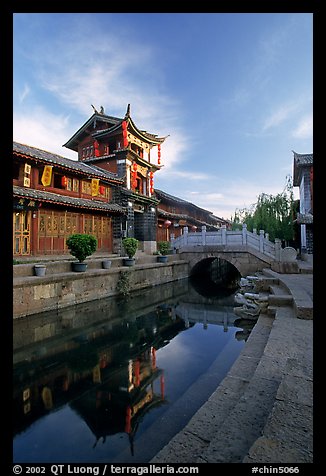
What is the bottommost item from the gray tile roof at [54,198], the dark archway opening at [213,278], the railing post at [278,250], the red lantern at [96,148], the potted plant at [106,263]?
the dark archway opening at [213,278]

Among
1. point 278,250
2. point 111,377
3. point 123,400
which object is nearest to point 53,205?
point 111,377

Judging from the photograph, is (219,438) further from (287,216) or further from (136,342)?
→ (287,216)

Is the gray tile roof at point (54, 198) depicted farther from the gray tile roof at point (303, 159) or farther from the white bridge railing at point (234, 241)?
the gray tile roof at point (303, 159)

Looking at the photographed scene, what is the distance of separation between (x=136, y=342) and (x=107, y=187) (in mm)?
13197

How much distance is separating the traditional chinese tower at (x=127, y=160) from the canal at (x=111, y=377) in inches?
409

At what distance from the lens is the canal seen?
3.15 m

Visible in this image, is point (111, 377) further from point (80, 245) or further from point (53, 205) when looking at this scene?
point (53, 205)

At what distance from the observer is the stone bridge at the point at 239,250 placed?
14.3 meters

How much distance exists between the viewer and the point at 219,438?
7.34 ft

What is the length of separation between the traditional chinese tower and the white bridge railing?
356 centimetres

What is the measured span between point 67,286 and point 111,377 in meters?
4.87

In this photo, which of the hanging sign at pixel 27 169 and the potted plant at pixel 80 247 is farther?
the hanging sign at pixel 27 169

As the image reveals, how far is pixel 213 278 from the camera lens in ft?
67.5

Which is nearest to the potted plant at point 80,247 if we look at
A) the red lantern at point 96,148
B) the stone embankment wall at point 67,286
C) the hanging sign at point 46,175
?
the stone embankment wall at point 67,286
